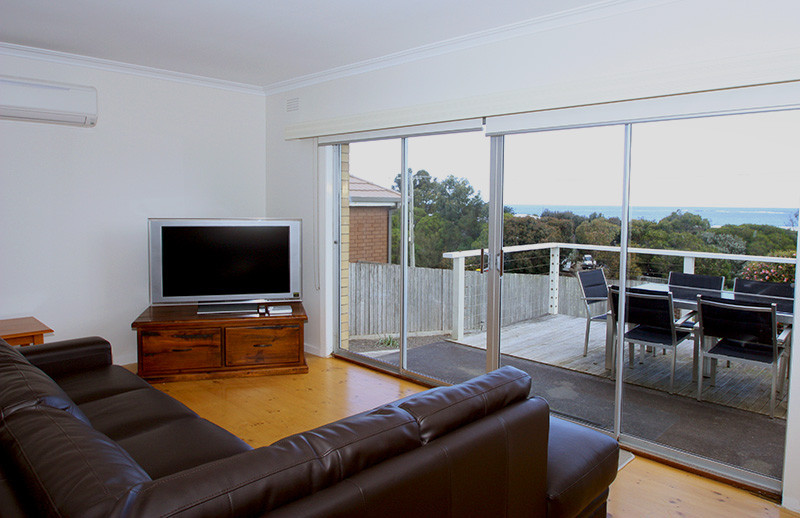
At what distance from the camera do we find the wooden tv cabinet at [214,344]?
4.32 m

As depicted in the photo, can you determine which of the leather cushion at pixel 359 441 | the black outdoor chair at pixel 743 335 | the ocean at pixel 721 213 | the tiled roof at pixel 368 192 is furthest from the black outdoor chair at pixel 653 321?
the leather cushion at pixel 359 441

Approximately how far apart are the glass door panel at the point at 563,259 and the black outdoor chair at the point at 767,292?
2.09 ft

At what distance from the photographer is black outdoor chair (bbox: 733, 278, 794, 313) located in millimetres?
2795

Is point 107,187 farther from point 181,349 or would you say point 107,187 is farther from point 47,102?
point 181,349

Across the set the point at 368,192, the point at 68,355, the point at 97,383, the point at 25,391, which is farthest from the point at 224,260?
the point at 25,391

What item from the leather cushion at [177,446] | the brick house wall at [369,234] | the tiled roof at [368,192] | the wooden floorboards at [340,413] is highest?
the tiled roof at [368,192]

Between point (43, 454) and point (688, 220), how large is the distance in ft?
9.89

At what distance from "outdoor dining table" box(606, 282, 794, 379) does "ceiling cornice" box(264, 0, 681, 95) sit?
4.99ft

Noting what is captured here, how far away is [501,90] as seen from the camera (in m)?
3.55

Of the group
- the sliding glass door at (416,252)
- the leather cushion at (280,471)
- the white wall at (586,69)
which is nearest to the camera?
the leather cushion at (280,471)

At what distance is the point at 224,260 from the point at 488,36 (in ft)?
8.99

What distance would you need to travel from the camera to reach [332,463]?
4.47ft

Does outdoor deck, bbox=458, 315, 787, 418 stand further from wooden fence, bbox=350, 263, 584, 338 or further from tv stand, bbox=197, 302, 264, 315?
tv stand, bbox=197, 302, 264, 315

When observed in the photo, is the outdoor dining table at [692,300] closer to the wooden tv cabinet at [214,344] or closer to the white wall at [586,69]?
the white wall at [586,69]
